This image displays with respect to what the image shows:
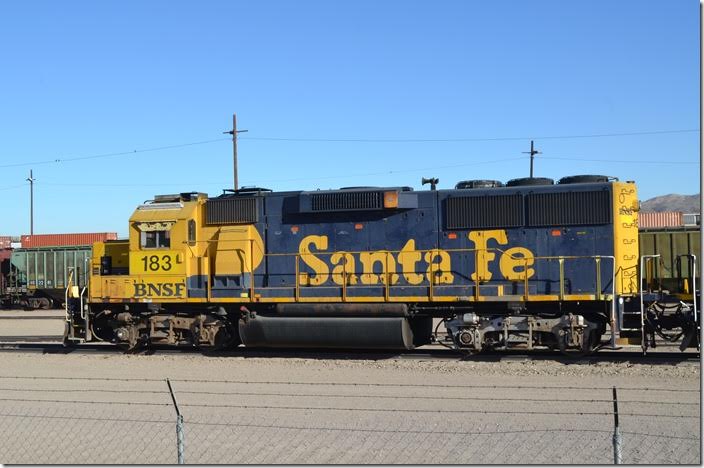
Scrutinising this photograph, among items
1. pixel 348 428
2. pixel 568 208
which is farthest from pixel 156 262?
pixel 348 428

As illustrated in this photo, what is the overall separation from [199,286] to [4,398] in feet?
18.9

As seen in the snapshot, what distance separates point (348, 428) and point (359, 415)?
83 cm

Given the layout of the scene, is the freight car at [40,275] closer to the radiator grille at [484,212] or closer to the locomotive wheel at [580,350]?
the radiator grille at [484,212]

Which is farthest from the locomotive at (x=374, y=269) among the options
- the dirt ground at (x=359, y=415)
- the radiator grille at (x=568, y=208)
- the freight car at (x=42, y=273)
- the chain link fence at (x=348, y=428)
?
the freight car at (x=42, y=273)

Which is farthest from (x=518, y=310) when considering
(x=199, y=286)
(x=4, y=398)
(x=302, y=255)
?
(x=4, y=398)

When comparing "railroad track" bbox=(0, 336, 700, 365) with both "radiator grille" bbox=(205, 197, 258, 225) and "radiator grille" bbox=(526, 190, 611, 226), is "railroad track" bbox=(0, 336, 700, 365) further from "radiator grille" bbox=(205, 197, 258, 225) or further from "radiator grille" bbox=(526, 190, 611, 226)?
"radiator grille" bbox=(205, 197, 258, 225)

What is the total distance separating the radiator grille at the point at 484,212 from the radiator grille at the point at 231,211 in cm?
434

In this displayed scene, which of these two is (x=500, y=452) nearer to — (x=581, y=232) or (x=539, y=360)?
(x=539, y=360)

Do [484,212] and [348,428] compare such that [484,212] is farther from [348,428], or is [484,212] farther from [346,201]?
[348,428]

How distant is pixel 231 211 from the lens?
1773 cm

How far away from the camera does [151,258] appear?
1773 cm

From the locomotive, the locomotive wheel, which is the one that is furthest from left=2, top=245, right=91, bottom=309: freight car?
the locomotive wheel

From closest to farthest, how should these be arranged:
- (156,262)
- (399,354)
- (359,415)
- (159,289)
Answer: (359,415)
(399,354)
(159,289)
(156,262)

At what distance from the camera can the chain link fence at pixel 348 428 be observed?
28.0 feet
